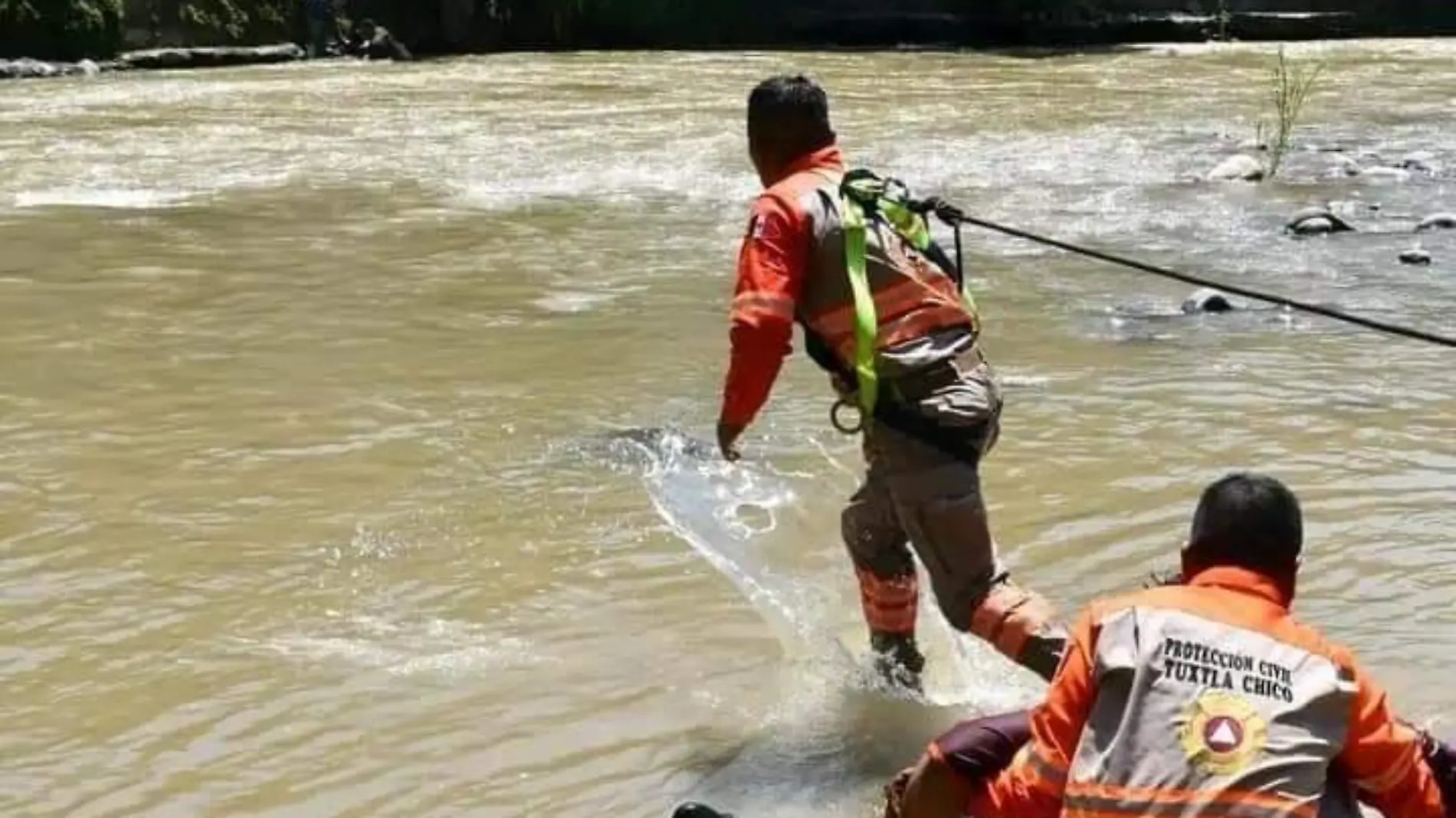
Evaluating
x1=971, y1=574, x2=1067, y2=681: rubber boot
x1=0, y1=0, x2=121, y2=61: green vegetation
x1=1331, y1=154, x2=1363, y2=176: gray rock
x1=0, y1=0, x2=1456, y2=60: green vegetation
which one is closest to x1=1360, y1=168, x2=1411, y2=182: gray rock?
x1=1331, y1=154, x2=1363, y2=176: gray rock

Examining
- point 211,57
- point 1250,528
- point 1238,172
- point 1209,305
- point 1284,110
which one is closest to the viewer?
point 1250,528

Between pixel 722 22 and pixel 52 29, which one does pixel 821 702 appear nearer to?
pixel 52 29

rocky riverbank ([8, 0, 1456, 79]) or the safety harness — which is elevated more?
the safety harness

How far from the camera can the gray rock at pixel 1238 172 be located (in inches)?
600

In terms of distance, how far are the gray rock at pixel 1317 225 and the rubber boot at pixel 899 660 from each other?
27.1 ft

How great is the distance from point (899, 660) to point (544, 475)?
7.85ft

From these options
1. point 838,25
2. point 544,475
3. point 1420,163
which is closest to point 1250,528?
point 544,475

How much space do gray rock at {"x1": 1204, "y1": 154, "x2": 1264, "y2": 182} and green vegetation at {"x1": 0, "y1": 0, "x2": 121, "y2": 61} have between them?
19152mm

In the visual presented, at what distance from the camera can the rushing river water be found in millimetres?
4930

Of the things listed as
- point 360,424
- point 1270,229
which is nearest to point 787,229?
point 360,424

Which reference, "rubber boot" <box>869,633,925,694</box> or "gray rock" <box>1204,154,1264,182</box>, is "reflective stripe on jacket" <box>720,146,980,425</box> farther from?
"gray rock" <box>1204,154,1264,182</box>

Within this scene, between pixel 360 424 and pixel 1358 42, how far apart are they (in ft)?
96.6

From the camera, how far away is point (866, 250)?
4484mm

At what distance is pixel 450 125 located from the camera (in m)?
20.3
